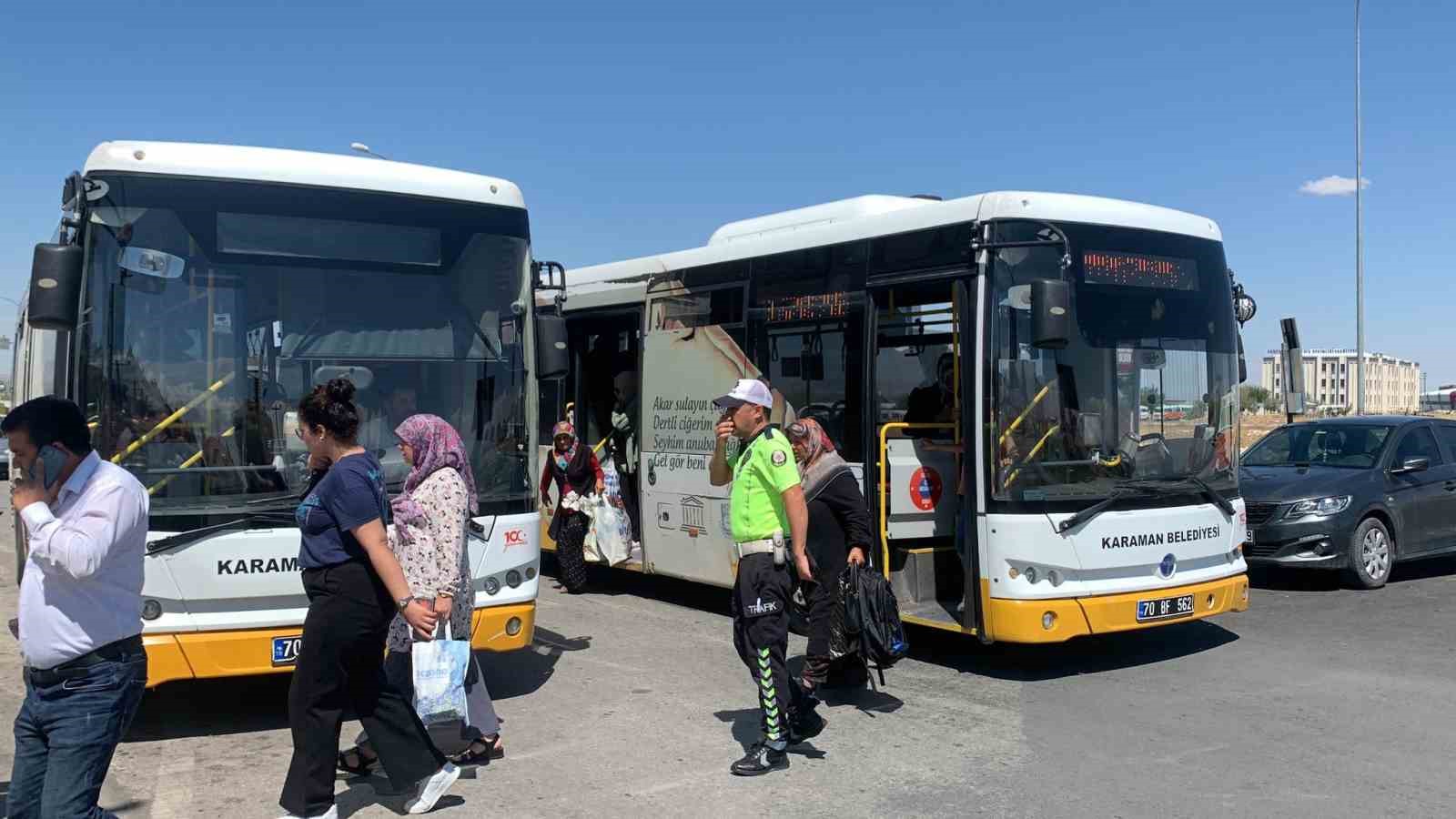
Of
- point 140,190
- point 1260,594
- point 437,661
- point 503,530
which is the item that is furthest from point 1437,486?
point 140,190

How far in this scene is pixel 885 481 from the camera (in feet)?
28.1

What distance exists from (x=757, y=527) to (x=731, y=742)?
135cm

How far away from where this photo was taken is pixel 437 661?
5.72 m

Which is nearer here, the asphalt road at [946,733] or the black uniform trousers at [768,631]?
the asphalt road at [946,733]

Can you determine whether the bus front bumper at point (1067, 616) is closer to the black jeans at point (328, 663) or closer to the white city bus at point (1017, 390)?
the white city bus at point (1017, 390)

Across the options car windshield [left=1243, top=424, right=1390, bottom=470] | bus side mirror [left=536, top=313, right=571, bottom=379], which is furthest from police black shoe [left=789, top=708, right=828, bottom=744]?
car windshield [left=1243, top=424, right=1390, bottom=470]

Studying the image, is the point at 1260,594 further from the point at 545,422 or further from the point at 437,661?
the point at 437,661

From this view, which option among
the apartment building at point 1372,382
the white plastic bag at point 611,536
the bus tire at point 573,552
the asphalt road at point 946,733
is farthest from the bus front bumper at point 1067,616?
the apartment building at point 1372,382

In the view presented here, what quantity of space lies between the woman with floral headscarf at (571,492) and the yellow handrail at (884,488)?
4.03 m

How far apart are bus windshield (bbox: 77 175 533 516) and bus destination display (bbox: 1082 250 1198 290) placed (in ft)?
12.4

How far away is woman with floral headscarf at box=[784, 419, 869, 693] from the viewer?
719 centimetres

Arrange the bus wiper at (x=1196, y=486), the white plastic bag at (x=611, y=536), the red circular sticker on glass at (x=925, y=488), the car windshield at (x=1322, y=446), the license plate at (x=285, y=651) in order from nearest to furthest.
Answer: the license plate at (x=285, y=651) → the bus wiper at (x=1196, y=486) → the red circular sticker on glass at (x=925, y=488) → the white plastic bag at (x=611, y=536) → the car windshield at (x=1322, y=446)

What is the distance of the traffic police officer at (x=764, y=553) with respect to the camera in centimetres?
600

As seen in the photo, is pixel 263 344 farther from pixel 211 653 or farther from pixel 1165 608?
pixel 1165 608
